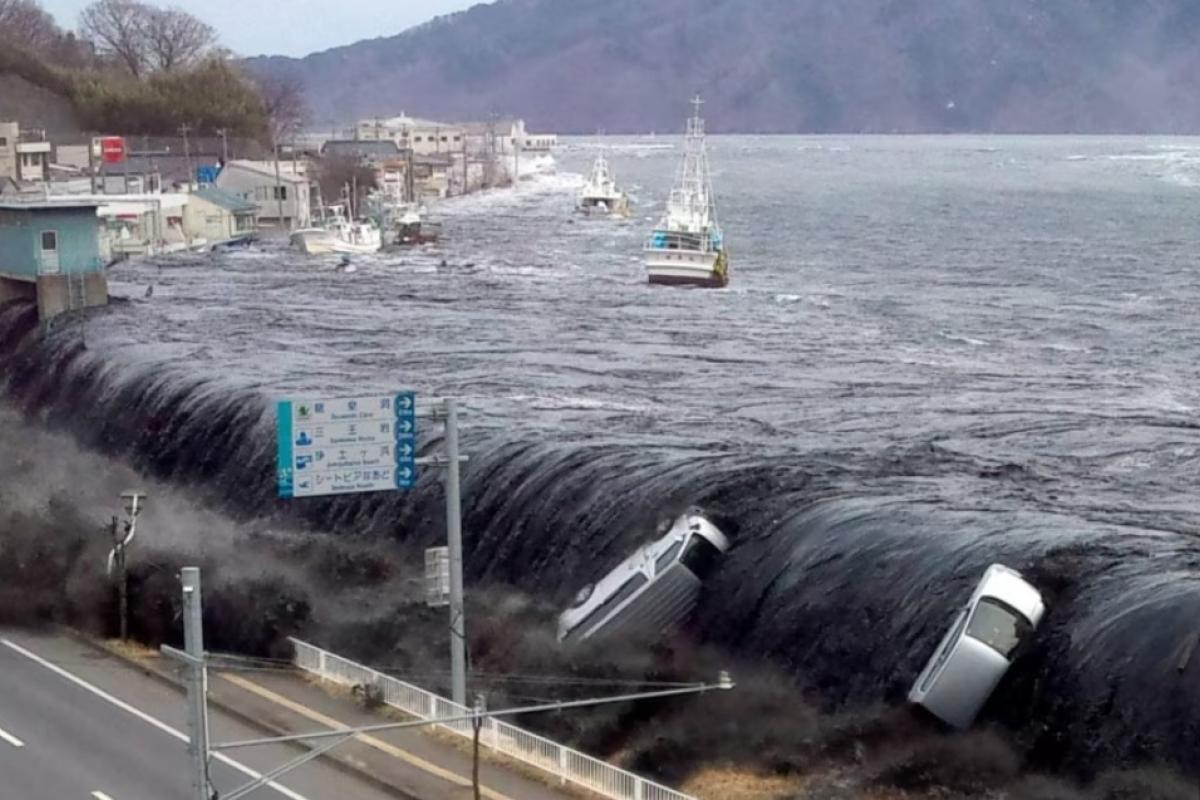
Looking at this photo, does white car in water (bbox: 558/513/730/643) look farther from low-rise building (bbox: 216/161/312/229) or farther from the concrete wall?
low-rise building (bbox: 216/161/312/229)

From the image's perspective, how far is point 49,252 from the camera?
42.8m

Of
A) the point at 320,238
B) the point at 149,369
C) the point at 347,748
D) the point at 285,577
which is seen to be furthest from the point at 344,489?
the point at 320,238

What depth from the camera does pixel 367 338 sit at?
43750mm

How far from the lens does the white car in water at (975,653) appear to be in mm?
17922

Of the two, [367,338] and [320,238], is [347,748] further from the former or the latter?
[320,238]

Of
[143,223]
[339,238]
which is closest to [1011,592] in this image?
[143,223]

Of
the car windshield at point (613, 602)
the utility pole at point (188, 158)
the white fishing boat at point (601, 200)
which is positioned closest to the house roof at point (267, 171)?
the utility pole at point (188, 158)

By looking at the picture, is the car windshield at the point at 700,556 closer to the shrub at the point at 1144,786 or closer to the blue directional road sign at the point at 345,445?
the blue directional road sign at the point at 345,445

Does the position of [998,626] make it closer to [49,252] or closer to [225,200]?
[49,252]

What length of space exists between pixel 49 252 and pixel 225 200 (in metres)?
32.3

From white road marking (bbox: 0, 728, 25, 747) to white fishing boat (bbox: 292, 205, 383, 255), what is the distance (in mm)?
52962

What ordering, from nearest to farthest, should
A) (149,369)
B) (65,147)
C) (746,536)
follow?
(746,536) → (149,369) → (65,147)

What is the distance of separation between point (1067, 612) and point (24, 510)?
51.6 feet

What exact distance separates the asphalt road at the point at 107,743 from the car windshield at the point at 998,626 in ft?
21.2
